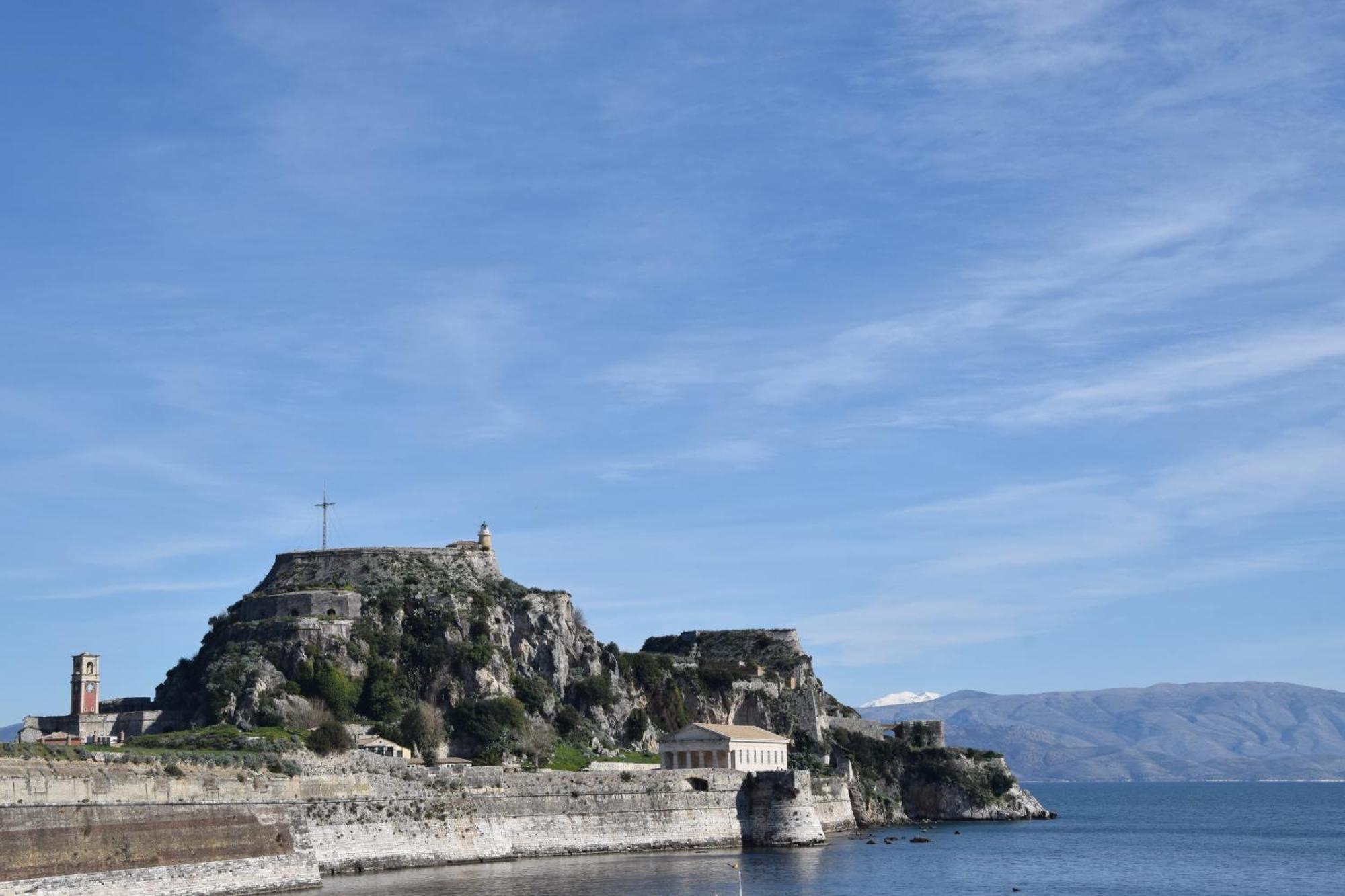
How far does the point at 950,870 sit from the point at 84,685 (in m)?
49.6

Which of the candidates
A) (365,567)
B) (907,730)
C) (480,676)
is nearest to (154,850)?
(480,676)

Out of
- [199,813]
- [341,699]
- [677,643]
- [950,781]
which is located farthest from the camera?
[677,643]

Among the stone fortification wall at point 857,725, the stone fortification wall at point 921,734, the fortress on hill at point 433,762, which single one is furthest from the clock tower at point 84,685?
the stone fortification wall at point 921,734

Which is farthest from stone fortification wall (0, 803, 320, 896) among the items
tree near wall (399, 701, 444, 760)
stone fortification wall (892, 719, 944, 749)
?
Result: stone fortification wall (892, 719, 944, 749)

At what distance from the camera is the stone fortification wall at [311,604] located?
4040 inches

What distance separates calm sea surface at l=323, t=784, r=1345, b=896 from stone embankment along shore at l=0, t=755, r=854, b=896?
1.78 m

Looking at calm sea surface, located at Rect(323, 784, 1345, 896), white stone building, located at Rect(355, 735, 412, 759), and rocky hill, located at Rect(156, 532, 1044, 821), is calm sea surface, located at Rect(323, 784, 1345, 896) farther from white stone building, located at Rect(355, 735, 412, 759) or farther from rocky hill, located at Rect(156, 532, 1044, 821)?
rocky hill, located at Rect(156, 532, 1044, 821)

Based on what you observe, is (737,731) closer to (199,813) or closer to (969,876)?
(969,876)

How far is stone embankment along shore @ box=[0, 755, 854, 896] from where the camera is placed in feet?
177

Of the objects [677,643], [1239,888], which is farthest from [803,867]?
[677,643]

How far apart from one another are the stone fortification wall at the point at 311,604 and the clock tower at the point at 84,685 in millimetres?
11638

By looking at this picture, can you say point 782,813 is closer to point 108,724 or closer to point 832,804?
point 832,804

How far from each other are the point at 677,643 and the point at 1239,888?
67422 millimetres

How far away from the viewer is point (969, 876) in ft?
255
